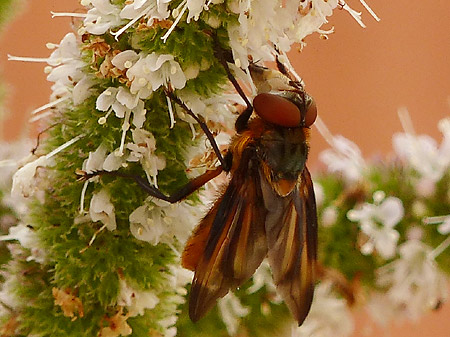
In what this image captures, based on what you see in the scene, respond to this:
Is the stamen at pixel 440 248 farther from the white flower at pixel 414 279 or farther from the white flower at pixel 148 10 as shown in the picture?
the white flower at pixel 148 10

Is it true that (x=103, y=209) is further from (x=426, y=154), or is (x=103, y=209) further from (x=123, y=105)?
(x=426, y=154)

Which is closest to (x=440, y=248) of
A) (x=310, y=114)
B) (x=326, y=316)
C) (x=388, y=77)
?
(x=326, y=316)

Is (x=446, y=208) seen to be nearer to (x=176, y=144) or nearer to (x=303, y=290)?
(x=303, y=290)

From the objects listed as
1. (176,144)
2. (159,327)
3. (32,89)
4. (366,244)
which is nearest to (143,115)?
(176,144)

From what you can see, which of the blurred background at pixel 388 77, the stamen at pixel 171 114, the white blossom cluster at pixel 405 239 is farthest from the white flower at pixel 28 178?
the blurred background at pixel 388 77

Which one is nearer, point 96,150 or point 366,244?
point 96,150

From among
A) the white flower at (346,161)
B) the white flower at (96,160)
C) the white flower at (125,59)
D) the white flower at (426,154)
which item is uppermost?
the white flower at (125,59)

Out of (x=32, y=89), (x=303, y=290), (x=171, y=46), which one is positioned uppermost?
(x=171, y=46)
